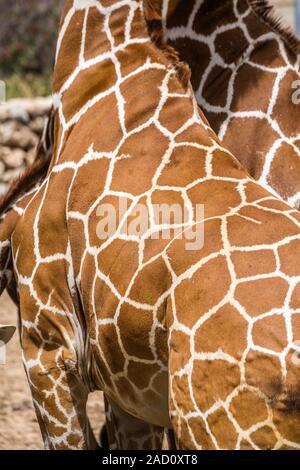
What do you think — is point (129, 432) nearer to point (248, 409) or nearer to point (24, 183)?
point (24, 183)

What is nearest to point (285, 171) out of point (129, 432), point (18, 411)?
point (129, 432)

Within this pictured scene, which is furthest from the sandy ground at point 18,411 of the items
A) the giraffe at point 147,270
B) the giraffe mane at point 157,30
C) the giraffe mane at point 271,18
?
the giraffe mane at point 271,18

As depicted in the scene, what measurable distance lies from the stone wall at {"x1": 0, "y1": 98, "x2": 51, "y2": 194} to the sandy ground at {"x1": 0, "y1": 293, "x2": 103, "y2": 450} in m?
2.85

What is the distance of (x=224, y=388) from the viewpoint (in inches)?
94.0

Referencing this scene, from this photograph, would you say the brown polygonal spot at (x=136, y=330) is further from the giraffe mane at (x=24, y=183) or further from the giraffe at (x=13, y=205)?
the giraffe mane at (x=24, y=183)

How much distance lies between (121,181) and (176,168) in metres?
0.21

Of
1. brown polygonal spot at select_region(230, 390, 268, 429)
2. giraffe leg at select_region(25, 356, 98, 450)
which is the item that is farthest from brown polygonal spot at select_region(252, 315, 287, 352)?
giraffe leg at select_region(25, 356, 98, 450)

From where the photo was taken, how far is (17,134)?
8.76m

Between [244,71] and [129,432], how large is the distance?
1.63 m

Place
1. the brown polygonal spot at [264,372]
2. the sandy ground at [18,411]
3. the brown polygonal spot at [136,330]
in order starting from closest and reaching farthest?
the brown polygonal spot at [264,372]
the brown polygonal spot at [136,330]
the sandy ground at [18,411]

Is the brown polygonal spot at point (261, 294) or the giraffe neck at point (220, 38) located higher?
the giraffe neck at point (220, 38)

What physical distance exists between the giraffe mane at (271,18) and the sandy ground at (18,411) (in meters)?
2.58

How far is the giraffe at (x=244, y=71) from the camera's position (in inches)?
135
